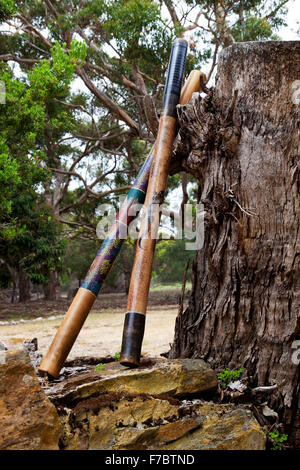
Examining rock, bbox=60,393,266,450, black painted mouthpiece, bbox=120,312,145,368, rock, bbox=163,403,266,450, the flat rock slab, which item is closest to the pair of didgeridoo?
the flat rock slab

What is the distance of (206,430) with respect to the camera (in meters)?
2.08

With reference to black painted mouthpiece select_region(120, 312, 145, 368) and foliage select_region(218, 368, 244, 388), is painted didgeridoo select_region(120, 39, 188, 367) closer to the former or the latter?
black painted mouthpiece select_region(120, 312, 145, 368)


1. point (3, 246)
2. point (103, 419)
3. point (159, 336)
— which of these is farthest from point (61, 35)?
point (103, 419)

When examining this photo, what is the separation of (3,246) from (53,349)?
8.60 meters

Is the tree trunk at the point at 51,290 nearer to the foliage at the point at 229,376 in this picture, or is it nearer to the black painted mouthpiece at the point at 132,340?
the black painted mouthpiece at the point at 132,340

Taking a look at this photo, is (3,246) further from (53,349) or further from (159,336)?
(53,349)

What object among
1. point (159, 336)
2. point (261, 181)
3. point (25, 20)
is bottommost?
point (159, 336)

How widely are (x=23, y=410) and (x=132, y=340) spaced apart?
0.82 metres

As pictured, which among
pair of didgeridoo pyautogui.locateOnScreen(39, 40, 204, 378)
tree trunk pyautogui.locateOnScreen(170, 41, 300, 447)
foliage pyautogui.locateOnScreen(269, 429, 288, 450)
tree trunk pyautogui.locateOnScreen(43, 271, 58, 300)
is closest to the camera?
foliage pyautogui.locateOnScreen(269, 429, 288, 450)

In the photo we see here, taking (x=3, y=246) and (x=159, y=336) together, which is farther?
(x=3, y=246)

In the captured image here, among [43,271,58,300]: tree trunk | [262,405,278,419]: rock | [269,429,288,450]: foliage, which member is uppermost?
[262,405,278,419]: rock

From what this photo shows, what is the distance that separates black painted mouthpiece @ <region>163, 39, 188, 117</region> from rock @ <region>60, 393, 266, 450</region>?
6.28 feet

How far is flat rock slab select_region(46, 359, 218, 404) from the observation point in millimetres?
2227

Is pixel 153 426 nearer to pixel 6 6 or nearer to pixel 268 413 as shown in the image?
pixel 268 413
